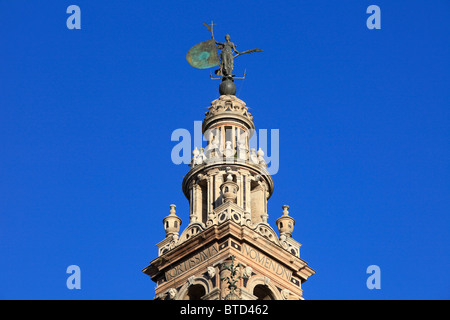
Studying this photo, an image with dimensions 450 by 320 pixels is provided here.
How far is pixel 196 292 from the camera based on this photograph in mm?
63156

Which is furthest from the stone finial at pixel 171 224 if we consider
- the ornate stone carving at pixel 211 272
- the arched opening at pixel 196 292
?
the ornate stone carving at pixel 211 272

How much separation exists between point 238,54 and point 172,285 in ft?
55.5

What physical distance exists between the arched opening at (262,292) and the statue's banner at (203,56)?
1640 centimetres

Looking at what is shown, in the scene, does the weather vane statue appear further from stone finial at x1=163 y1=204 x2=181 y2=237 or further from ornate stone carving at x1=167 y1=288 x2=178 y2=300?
ornate stone carving at x1=167 y1=288 x2=178 y2=300

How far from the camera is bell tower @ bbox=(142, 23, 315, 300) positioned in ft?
205

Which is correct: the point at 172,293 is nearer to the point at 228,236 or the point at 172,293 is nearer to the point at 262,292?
the point at 228,236

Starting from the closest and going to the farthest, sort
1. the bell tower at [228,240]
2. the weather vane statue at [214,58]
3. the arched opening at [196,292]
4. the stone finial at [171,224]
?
the bell tower at [228,240] → the arched opening at [196,292] → the stone finial at [171,224] → the weather vane statue at [214,58]

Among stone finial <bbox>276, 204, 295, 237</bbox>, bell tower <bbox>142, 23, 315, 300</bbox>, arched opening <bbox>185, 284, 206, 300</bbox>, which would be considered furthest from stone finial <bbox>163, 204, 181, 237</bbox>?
stone finial <bbox>276, 204, 295, 237</bbox>

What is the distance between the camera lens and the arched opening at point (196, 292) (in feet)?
206

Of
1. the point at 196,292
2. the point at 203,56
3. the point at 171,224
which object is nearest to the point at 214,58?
the point at 203,56

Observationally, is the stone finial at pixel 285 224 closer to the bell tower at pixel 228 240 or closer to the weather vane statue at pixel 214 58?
the bell tower at pixel 228 240

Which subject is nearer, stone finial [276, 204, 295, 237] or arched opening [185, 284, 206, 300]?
arched opening [185, 284, 206, 300]
